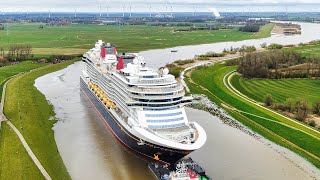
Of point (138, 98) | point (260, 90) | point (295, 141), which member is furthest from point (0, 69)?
point (295, 141)

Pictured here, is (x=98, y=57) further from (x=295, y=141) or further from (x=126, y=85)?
(x=295, y=141)

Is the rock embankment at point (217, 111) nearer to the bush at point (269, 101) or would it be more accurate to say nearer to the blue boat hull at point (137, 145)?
the bush at point (269, 101)

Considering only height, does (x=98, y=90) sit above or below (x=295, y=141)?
above

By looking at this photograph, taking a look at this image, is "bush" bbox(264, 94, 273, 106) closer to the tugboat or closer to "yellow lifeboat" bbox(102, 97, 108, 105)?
"yellow lifeboat" bbox(102, 97, 108, 105)

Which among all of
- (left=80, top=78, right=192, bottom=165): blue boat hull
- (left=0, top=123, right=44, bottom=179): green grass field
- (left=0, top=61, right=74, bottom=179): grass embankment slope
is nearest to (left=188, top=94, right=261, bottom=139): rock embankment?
(left=80, top=78, right=192, bottom=165): blue boat hull

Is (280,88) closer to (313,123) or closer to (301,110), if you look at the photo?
(301,110)

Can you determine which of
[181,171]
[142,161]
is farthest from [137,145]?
[181,171]

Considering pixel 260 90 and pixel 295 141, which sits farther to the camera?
pixel 260 90
